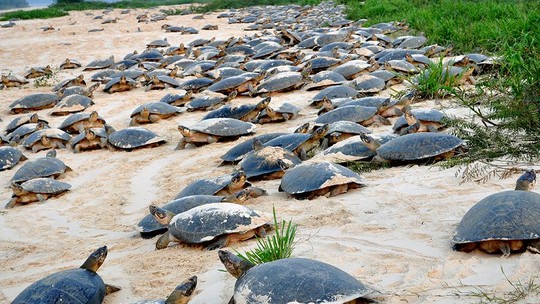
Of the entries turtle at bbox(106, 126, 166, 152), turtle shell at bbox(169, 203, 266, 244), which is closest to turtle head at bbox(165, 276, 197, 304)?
turtle shell at bbox(169, 203, 266, 244)

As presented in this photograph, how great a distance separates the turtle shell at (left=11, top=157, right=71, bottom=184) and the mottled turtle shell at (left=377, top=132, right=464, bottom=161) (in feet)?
11.9

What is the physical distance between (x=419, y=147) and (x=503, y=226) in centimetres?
203

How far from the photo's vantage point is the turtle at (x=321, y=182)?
4598 mm

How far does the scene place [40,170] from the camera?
6.71 meters

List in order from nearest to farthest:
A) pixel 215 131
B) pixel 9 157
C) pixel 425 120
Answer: pixel 425 120 → pixel 215 131 → pixel 9 157

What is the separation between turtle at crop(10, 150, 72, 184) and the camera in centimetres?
657

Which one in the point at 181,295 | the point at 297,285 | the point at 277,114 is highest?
the point at 297,285

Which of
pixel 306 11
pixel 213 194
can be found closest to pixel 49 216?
pixel 213 194

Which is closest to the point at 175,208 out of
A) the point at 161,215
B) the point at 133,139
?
the point at 161,215

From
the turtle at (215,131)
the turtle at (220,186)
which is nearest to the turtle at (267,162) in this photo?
the turtle at (220,186)

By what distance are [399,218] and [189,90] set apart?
6962mm

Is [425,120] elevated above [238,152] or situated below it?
above

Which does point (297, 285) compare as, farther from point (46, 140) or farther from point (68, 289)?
point (46, 140)

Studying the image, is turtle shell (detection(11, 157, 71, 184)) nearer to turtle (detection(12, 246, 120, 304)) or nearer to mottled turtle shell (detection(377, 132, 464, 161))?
turtle (detection(12, 246, 120, 304))
